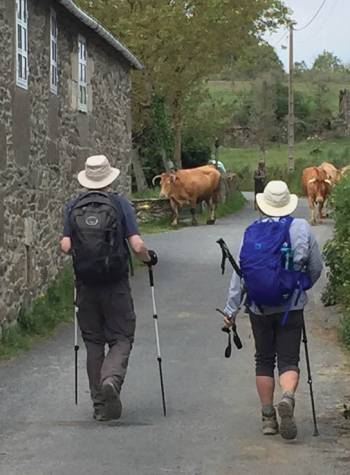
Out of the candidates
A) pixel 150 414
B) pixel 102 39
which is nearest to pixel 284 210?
pixel 150 414

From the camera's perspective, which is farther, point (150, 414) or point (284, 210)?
point (150, 414)

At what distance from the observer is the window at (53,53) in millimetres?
13273

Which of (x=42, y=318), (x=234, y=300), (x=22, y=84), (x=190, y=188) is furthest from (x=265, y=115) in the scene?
(x=234, y=300)

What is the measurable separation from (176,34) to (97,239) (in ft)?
71.1

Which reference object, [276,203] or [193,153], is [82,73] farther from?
[193,153]

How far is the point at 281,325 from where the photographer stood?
708 centimetres

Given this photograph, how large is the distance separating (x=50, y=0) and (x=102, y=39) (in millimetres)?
3522

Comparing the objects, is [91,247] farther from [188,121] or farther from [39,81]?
[188,121]

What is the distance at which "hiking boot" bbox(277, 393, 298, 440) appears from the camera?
22.1ft

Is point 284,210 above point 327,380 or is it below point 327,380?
above

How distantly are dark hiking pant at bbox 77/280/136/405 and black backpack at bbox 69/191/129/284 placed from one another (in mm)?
139

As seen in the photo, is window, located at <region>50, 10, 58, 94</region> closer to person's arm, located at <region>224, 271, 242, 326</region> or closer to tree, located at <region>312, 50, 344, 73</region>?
person's arm, located at <region>224, 271, 242, 326</region>

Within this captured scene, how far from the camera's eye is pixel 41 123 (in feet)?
41.5

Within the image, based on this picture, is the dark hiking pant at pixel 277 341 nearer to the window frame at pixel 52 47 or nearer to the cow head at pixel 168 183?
the window frame at pixel 52 47
